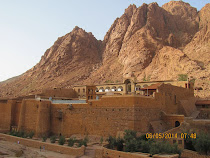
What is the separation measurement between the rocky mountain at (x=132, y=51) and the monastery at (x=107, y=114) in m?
24.9

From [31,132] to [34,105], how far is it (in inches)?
120

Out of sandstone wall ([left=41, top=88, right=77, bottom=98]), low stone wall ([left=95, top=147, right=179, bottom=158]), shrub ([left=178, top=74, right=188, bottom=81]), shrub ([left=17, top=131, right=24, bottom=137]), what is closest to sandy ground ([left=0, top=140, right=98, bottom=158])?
low stone wall ([left=95, top=147, right=179, bottom=158])

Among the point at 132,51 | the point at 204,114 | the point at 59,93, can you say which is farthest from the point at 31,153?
the point at 132,51

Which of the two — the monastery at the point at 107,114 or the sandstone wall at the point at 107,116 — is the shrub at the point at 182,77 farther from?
the sandstone wall at the point at 107,116

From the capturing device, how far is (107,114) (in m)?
21.7

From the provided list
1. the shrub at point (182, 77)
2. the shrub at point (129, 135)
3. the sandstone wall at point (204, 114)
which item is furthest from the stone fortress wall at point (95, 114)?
the shrub at point (182, 77)

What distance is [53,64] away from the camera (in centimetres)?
7106

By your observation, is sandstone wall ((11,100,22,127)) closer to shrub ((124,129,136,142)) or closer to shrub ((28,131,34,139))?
shrub ((28,131,34,139))

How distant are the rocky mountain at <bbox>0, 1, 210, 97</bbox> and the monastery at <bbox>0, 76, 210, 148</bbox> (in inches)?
982

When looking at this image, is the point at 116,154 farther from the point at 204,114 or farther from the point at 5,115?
the point at 5,115

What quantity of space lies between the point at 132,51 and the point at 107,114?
142 ft

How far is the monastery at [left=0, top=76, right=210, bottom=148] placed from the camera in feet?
68.4

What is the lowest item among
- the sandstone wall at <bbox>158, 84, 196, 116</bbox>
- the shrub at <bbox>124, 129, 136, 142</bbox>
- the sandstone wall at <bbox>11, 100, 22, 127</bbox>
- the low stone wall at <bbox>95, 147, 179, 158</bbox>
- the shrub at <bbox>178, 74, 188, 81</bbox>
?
the low stone wall at <bbox>95, 147, 179, 158</bbox>

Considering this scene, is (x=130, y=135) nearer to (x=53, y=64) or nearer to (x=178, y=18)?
(x=53, y=64)
